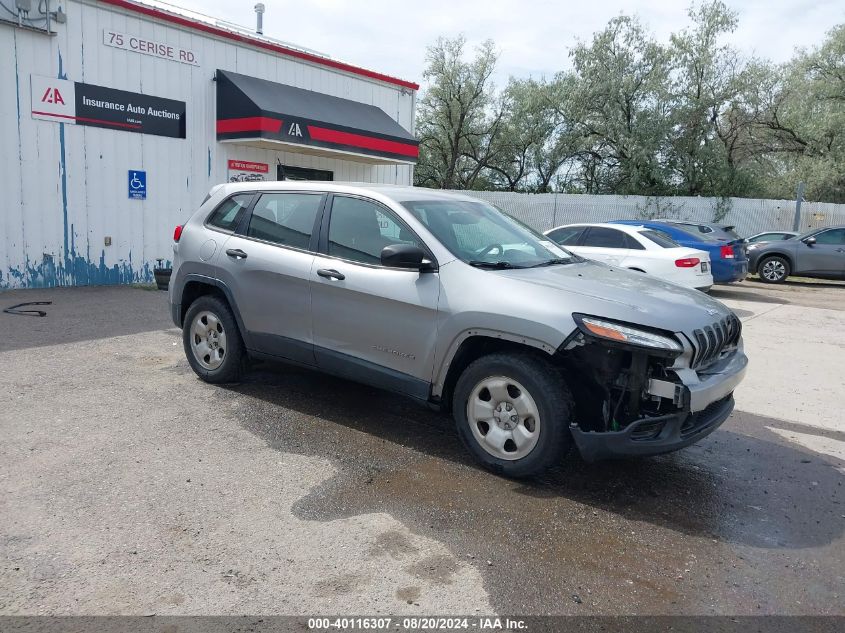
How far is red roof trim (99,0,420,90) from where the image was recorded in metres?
11.8

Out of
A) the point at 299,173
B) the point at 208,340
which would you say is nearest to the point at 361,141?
the point at 299,173

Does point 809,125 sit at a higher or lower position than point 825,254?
higher

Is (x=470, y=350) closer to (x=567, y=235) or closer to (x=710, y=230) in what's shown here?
(x=567, y=235)

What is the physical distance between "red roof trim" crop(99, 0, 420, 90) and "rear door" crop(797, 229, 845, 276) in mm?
10961

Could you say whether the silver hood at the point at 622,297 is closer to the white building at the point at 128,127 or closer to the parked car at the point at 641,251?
the parked car at the point at 641,251

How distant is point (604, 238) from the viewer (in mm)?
11969

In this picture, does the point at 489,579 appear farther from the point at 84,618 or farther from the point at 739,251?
the point at 739,251

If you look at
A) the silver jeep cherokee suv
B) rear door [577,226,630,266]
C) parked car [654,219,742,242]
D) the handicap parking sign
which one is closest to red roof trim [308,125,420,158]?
the handicap parking sign

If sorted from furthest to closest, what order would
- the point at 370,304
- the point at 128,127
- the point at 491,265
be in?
the point at 128,127 → the point at 370,304 → the point at 491,265

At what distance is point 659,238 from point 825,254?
818 cm

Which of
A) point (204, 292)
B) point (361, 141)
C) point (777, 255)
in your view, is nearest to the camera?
point (204, 292)

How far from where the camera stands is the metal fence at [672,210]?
23.7 metres

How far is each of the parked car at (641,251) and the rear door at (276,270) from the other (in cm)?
678

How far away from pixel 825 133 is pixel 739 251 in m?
18.5
